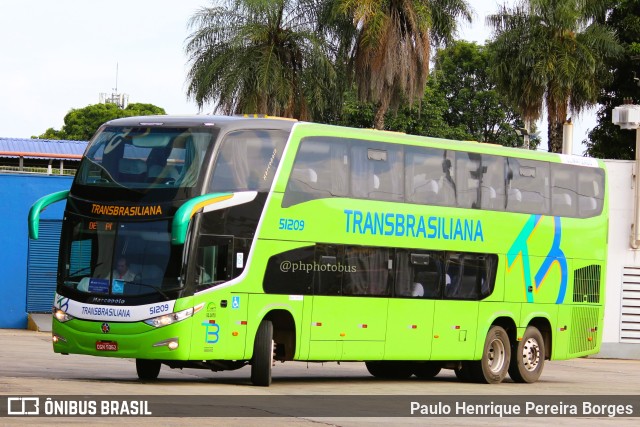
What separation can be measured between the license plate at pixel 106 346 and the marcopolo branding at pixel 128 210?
1.87 m

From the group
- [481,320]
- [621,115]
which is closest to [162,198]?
[481,320]

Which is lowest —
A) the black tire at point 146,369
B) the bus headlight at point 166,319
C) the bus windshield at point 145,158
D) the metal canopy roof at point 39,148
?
the black tire at point 146,369

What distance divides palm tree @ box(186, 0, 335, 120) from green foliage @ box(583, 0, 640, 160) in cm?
1554

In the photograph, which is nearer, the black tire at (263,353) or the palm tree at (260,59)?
the black tire at (263,353)

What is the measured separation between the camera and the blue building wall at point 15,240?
3984 cm

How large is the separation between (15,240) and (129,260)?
69.8ft

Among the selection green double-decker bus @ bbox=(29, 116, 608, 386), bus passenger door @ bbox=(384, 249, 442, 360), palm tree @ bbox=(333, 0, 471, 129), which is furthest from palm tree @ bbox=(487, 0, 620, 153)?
bus passenger door @ bbox=(384, 249, 442, 360)

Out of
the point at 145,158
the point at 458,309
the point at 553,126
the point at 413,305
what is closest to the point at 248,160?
the point at 145,158

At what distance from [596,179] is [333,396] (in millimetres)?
9864

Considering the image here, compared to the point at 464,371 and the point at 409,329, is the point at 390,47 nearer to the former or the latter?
the point at 464,371

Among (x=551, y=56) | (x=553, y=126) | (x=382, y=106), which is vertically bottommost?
(x=382, y=106)

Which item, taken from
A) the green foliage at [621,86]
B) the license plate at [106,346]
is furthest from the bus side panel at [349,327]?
the green foliage at [621,86]

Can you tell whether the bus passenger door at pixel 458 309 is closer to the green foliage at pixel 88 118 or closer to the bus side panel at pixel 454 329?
the bus side panel at pixel 454 329

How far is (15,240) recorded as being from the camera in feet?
132
